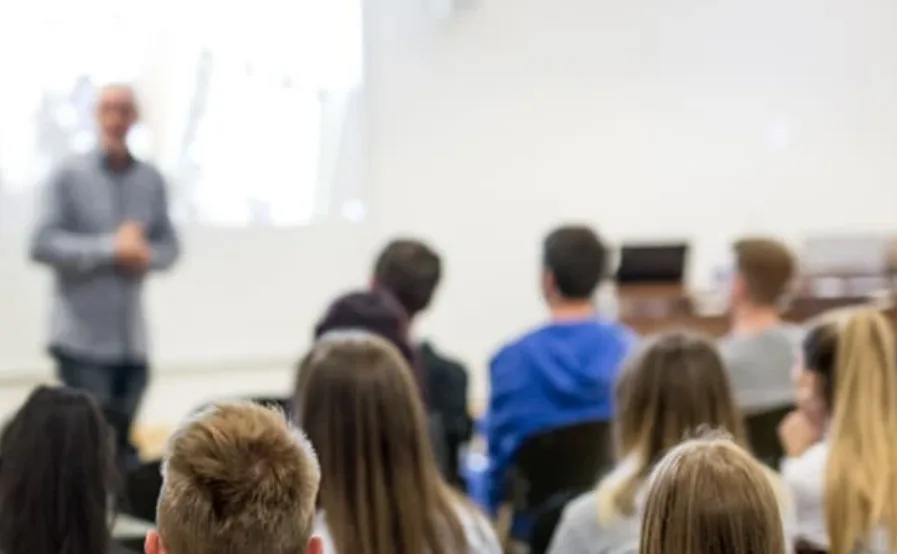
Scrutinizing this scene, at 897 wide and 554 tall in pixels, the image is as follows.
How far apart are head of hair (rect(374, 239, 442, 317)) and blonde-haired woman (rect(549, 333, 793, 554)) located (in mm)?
1127

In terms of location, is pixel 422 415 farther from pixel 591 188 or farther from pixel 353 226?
pixel 591 188

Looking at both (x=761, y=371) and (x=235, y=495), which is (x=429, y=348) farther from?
(x=235, y=495)

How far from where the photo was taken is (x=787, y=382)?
3.52 meters

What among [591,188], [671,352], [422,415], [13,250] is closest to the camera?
[422,415]

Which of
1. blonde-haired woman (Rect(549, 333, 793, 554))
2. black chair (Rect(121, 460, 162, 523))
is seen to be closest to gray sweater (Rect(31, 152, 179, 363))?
black chair (Rect(121, 460, 162, 523))

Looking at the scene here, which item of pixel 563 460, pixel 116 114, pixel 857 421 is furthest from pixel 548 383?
pixel 116 114

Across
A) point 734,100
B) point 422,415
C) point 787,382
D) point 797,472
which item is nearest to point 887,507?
point 797,472

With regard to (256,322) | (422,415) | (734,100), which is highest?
(734,100)

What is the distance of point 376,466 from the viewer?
203 cm

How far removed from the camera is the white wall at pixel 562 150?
5.90 meters

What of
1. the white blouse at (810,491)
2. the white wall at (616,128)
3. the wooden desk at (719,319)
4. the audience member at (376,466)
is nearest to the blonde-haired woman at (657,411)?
the white blouse at (810,491)

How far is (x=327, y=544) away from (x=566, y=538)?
50 centimetres

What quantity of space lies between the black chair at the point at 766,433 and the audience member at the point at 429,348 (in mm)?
795

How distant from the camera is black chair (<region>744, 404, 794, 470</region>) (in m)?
3.13
